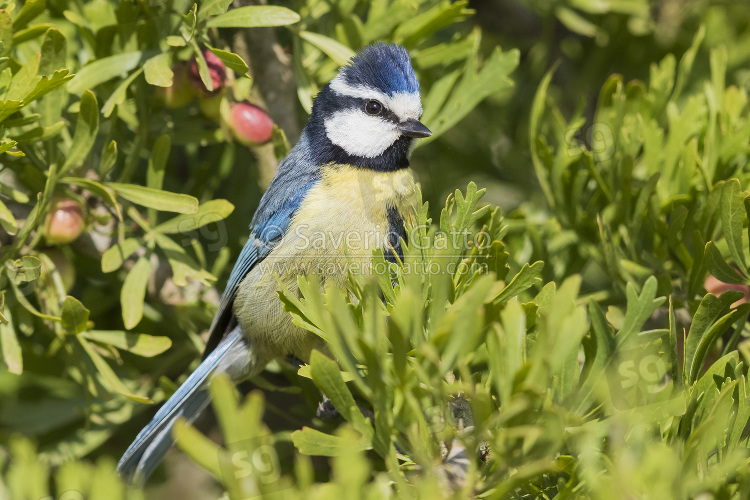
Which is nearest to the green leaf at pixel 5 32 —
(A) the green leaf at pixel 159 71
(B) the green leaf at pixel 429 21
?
(A) the green leaf at pixel 159 71

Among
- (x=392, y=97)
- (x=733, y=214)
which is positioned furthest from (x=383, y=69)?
(x=733, y=214)

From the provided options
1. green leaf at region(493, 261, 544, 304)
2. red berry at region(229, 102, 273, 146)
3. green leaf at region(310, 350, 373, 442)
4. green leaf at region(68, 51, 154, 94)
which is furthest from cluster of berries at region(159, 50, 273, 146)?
green leaf at region(310, 350, 373, 442)

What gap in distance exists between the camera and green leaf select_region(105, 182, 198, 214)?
4.74ft

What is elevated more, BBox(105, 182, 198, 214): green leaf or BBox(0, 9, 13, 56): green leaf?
BBox(0, 9, 13, 56): green leaf

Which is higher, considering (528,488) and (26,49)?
(26,49)

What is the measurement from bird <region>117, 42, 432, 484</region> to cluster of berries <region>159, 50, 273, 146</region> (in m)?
0.16

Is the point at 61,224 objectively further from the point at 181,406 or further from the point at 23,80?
the point at 181,406

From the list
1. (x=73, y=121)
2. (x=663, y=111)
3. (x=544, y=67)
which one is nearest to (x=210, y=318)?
(x=73, y=121)

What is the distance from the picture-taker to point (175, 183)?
184cm

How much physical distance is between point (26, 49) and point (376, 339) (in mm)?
1234

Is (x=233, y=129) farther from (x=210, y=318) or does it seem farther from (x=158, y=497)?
(x=158, y=497)

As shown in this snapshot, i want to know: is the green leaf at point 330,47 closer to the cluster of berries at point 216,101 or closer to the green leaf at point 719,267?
the cluster of berries at point 216,101

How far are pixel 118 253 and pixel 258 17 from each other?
1.98ft

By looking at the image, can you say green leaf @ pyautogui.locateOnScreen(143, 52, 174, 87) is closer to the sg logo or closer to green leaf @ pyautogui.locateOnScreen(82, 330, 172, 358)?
green leaf @ pyautogui.locateOnScreen(82, 330, 172, 358)
